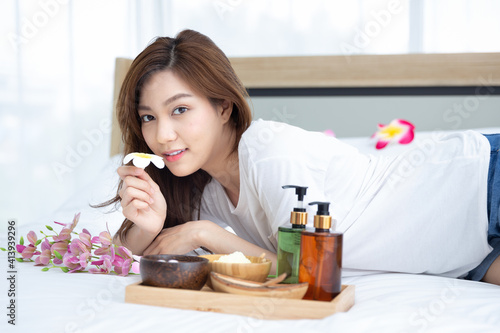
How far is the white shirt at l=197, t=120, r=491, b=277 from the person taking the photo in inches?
52.7

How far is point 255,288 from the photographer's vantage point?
924mm

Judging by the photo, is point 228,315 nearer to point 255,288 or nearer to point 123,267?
point 255,288

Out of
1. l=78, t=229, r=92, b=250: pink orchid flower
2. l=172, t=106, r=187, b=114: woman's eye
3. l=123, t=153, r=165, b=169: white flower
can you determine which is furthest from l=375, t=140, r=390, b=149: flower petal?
l=78, t=229, r=92, b=250: pink orchid flower

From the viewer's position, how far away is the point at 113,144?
9.66 ft

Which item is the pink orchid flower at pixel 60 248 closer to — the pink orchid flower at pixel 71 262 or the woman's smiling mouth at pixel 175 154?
the pink orchid flower at pixel 71 262

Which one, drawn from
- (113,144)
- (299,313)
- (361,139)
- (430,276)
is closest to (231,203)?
(430,276)

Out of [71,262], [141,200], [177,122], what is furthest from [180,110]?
[71,262]

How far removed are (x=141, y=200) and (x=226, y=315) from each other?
0.57 m

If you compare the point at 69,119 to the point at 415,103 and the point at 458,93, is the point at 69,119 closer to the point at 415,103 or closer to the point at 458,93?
the point at 415,103

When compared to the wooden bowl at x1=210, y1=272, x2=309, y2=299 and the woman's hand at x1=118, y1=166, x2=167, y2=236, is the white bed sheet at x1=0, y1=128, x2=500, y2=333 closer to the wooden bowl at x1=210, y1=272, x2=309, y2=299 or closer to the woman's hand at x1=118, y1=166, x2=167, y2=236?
the wooden bowl at x1=210, y1=272, x2=309, y2=299

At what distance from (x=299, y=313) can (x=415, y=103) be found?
1940 millimetres

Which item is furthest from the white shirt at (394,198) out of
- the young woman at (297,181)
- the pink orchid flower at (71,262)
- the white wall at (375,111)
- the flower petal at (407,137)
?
the white wall at (375,111)

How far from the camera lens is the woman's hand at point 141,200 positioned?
136cm

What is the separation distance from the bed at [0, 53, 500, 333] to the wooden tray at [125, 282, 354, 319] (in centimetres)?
2
